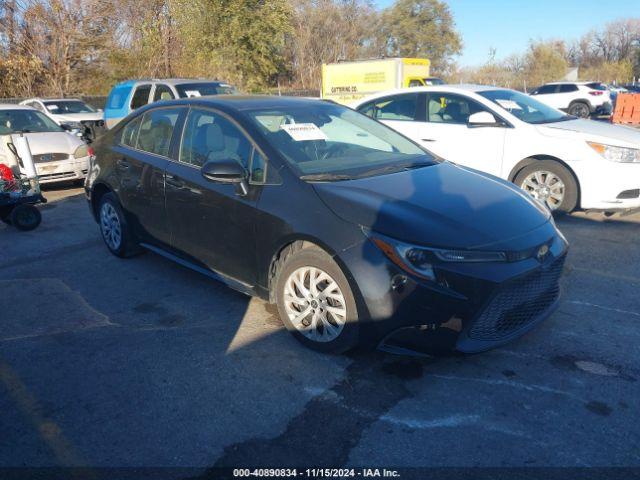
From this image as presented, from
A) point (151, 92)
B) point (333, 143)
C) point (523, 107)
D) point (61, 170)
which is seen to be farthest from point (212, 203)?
point (151, 92)

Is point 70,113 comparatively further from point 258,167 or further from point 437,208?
point 437,208

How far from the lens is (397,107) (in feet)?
25.8

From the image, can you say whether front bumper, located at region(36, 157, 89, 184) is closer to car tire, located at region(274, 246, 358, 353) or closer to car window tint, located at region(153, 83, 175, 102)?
car window tint, located at region(153, 83, 175, 102)

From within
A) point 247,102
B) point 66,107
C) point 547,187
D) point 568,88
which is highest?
point 247,102

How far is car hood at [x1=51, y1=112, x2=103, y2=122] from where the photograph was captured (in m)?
15.8

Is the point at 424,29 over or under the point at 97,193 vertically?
over

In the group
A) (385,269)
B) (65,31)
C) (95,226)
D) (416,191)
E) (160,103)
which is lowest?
(95,226)

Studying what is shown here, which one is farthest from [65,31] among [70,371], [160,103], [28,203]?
[70,371]

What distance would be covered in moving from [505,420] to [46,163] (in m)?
8.59

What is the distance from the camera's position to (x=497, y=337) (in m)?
3.25

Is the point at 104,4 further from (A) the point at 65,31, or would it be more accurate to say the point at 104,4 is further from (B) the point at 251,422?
(B) the point at 251,422

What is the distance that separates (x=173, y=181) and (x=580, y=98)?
77.6ft

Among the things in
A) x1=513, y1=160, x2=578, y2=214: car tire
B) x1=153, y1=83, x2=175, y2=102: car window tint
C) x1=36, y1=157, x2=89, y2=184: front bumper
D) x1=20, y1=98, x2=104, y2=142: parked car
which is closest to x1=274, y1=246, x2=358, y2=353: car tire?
x1=513, y1=160, x2=578, y2=214: car tire

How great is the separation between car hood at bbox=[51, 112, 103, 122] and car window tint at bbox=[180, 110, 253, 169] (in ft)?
42.4
